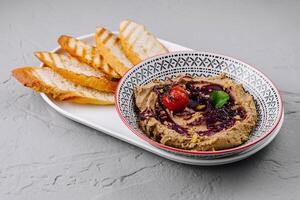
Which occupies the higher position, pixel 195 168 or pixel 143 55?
pixel 143 55

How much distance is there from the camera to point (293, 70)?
547 cm

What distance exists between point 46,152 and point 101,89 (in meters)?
0.78

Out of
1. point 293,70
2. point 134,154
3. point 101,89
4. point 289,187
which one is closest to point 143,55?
point 101,89

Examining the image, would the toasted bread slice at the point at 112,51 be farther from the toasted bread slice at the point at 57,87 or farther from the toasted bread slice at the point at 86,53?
the toasted bread slice at the point at 57,87

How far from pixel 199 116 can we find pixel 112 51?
1.28 m

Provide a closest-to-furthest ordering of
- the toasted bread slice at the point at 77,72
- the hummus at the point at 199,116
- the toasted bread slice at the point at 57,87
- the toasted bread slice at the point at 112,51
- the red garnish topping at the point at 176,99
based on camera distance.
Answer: the hummus at the point at 199,116
the red garnish topping at the point at 176,99
the toasted bread slice at the point at 57,87
the toasted bread slice at the point at 77,72
the toasted bread slice at the point at 112,51

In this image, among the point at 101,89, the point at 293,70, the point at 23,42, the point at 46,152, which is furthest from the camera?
the point at 23,42

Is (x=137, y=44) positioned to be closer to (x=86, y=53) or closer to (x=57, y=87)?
(x=86, y=53)

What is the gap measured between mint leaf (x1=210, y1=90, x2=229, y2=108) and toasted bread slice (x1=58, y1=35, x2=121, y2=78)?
975 millimetres

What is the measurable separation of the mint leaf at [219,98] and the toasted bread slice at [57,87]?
91cm

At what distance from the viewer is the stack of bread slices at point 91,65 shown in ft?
15.8

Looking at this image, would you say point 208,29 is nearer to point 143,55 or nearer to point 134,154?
point 143,55

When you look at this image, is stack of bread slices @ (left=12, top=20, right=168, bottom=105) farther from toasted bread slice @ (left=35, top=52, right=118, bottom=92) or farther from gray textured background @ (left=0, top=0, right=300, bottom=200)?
gray textured background @ (left=0, top=0, right=300, bottom=200)

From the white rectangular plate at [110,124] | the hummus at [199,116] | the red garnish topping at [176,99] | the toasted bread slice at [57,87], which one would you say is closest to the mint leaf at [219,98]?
the hummus at [199,116]
